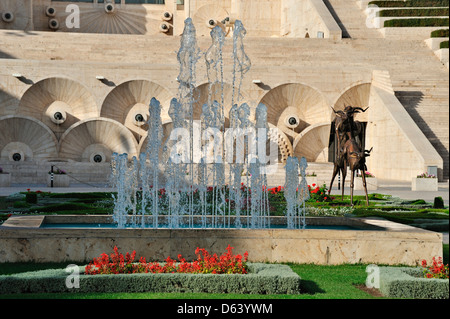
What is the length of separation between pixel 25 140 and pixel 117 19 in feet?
54.0

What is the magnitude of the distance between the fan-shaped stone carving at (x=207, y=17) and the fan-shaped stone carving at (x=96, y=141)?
521 inches

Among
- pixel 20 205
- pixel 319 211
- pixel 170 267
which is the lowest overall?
pixel 170 267

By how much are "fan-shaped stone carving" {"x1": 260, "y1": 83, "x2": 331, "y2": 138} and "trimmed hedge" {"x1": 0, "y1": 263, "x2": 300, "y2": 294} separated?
59.1ft

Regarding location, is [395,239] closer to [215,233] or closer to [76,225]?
[215,233]

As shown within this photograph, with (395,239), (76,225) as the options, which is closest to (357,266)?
(395,239)

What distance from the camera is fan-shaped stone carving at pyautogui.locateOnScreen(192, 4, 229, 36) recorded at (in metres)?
34.6

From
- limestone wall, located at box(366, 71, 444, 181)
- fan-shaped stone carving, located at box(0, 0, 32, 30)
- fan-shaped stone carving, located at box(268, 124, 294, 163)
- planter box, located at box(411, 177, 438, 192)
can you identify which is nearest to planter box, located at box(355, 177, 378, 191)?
planter box, located at box(411, 177, 438, 192)

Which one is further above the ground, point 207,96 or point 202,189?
point 207,96

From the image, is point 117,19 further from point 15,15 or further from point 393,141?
point 393,141

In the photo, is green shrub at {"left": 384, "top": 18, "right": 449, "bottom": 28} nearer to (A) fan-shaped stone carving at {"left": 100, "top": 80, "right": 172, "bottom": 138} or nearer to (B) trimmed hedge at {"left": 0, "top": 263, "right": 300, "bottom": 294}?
(A) fan-shaped stone carving at {"left": 100, "top": 80, "right": 172, "bottom": 138}

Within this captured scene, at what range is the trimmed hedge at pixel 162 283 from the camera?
5.88 m

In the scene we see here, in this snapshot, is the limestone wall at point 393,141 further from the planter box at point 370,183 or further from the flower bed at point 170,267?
the flower bed at point 170,267

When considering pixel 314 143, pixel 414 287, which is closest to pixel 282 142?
pixel 314 143

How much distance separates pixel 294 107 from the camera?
24.3 m
